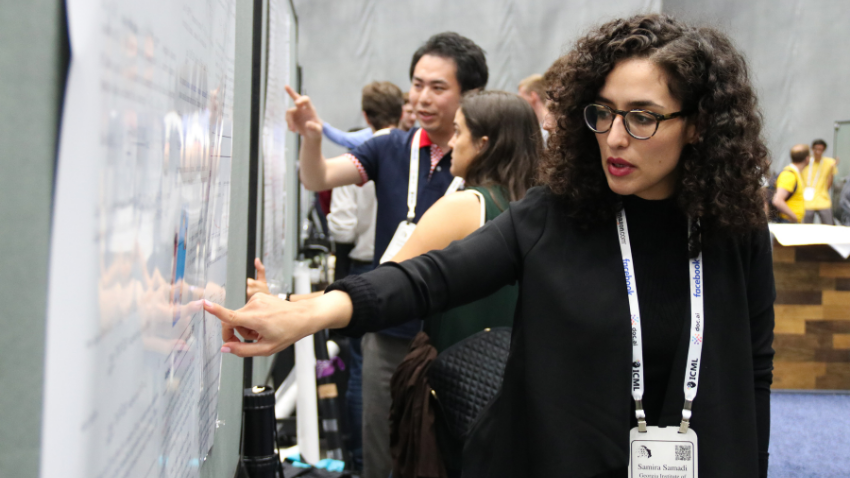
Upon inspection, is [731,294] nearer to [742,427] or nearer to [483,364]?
[742,427]

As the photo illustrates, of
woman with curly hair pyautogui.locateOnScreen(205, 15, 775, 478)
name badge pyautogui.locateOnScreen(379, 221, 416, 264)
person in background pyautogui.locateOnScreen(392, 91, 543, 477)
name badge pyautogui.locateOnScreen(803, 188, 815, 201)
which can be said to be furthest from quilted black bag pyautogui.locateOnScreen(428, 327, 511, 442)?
A: name badge pyautogui.locateOnScreen(803, 188, 815, 201)

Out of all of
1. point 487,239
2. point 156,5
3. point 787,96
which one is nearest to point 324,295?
point 487,239

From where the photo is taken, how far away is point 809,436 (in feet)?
11.2

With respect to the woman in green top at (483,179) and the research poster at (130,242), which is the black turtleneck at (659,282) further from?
the research poster at (130,242)

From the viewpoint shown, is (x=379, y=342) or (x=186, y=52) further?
(x=379, y=342)

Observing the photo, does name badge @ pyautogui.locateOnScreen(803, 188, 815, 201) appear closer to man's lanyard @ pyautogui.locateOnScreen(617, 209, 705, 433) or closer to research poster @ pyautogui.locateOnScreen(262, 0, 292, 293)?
research poster @ pyautogui.locateOnScreen(262, 0, 292, 293)

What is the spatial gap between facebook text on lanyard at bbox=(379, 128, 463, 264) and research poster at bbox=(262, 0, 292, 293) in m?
0.38

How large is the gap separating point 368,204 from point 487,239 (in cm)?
215

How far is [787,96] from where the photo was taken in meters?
9.18

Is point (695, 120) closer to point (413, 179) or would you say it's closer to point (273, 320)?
point (273, 320)

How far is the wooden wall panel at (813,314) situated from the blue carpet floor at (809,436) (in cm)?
16

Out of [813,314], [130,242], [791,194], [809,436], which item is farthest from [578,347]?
[791,194]

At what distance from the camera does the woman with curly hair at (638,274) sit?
110 cm

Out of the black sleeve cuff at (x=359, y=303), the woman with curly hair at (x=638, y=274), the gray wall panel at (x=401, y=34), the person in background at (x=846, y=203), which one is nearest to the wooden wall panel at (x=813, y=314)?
the woman with curly hair at (x=638, y=274)
